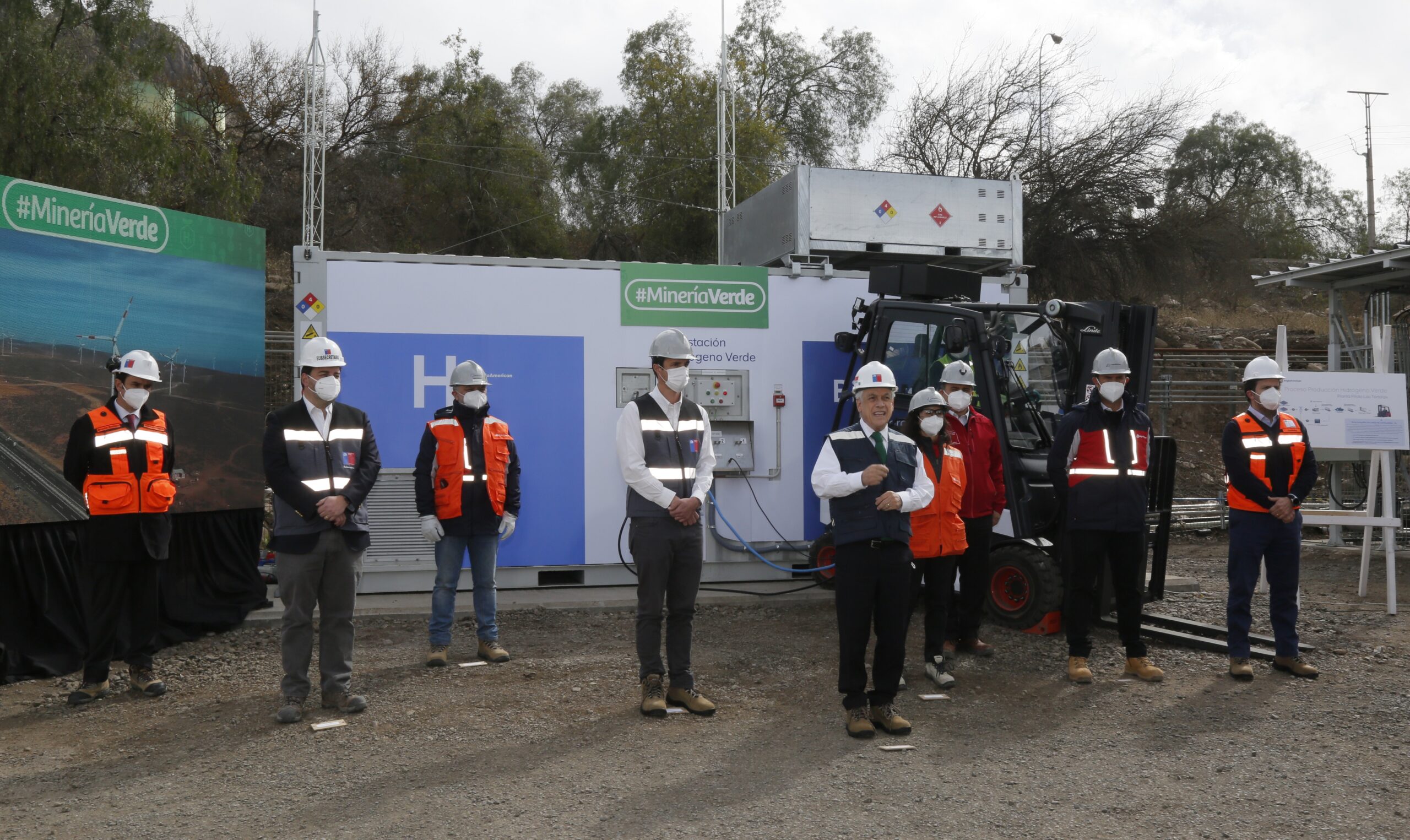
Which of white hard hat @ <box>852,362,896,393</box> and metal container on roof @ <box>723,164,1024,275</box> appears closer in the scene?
white hard hat @ <box>852,362,896,393</box>

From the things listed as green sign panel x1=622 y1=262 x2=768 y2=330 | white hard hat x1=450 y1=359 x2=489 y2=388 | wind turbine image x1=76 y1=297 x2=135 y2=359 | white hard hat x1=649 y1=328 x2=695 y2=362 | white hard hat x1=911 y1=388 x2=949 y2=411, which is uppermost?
green sign panel x1=622 y1=262 x2=768 y2=330

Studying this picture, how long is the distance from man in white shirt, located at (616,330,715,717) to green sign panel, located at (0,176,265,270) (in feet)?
14.5

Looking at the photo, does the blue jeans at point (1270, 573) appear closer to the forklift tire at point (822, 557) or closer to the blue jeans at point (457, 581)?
the forklift tire at point (822, 557)

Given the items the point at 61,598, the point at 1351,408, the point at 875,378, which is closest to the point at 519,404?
the point at 61,598

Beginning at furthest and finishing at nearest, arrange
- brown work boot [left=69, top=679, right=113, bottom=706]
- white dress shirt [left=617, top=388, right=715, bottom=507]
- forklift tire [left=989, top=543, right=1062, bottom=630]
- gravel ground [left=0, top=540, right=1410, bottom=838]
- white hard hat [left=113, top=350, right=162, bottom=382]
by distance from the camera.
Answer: forklift tire [left=989, top=543, right=1062, bottom=630] → white hard hat [left=113, top=350, right=162, bottom=382] → brown work boot [left=69, top=679, right=113, bottom=706] → white dress shirt [left=617, top=388, right=715, bottom=507] → gravel ground [left=0, top=540, right=1410, bottom=838]

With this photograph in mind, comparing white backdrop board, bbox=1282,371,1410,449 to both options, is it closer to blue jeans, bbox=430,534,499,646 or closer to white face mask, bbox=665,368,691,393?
white face mask, bbox=665,368,691,393

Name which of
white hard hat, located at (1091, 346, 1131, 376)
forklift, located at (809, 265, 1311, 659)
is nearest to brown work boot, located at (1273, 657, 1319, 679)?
forklift, located at (809, 265, 1311, 659)

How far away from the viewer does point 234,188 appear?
2114cm

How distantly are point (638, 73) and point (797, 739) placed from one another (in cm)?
3189

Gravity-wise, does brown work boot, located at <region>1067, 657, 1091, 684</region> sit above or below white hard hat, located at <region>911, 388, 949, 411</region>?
below

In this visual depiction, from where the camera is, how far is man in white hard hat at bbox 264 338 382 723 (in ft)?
19.1

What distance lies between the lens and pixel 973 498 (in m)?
7.08

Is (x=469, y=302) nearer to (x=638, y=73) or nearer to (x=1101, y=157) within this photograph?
(x=1101, y=157)

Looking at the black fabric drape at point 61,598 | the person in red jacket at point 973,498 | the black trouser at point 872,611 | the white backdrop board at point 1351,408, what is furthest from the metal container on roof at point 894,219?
the black fabric drape at point 61,598
